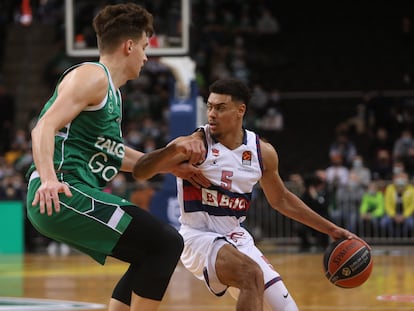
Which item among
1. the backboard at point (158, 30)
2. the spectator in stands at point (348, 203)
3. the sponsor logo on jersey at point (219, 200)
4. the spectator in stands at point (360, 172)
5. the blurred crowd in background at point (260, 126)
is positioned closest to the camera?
the sponsor logo on jersey at point (219, 200)

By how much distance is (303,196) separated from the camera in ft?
58.8

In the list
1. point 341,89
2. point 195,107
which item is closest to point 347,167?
point 341,89

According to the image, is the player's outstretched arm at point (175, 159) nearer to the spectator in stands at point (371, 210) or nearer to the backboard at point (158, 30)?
the backboard at point (158, 30)

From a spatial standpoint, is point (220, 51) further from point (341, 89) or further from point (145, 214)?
point (145, 214)

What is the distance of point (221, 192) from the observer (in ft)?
20.6

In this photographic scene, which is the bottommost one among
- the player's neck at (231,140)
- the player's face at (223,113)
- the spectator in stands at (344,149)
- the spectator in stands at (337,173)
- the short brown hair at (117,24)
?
the spectator in stands at (337,173)

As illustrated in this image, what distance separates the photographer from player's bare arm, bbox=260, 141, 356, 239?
6.49 metres

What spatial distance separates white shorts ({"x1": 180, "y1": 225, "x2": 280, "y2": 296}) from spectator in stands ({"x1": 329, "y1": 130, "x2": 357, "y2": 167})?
1423 cm

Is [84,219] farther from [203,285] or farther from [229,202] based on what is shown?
[203,285]

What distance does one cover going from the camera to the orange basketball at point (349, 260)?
255 inches

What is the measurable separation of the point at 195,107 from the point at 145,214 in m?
10.1

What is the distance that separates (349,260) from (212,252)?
997 mm

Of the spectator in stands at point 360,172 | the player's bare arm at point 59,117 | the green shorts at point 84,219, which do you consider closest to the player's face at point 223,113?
the player's bare arm at point 59,117

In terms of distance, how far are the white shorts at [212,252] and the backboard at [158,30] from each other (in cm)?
954
